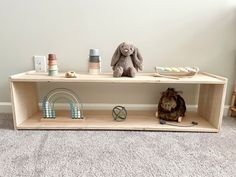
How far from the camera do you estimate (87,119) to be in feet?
3.77

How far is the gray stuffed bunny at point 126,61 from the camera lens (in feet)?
3.42

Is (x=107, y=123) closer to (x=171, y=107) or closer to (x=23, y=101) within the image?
(x=171, y=107)

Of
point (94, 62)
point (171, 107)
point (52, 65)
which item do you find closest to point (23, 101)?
point (52, 65)

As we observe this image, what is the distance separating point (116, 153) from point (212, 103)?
26.2 inches

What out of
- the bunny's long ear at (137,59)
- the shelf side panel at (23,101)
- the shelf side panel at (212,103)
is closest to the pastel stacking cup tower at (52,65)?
the shelf side panel at (23,101)

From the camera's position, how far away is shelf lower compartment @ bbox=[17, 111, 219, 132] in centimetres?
105

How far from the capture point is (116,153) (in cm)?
83

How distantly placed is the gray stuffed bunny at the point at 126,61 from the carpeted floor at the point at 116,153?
335 mm

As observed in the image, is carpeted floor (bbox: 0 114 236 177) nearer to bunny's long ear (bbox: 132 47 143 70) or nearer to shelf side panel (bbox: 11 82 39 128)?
shelf side panel (bbox: 11 82 39 128)

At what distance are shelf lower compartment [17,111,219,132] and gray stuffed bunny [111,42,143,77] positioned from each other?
29 cm

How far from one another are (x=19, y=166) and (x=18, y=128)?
36 cm

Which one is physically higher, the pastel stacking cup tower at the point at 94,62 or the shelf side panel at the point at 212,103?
the pastel stacking cup tower at the point at 94,62

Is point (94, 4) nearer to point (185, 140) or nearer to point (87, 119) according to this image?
point (87, 119)

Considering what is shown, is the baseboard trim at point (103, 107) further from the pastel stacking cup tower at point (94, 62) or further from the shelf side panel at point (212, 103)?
the pastel stacking cup tower at point (94, 62)
